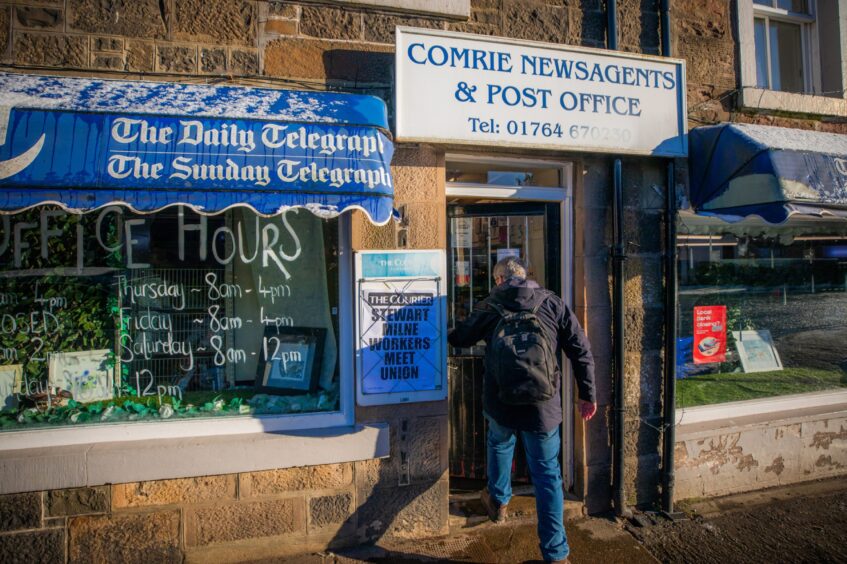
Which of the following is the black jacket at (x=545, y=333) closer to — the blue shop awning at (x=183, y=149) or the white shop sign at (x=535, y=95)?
the blue shop awning at (x=183, y=149)

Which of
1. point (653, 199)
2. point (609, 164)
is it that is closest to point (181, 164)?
point (609, 164)

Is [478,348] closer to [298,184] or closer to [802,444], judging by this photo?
[298,184]

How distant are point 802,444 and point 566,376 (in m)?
2.33

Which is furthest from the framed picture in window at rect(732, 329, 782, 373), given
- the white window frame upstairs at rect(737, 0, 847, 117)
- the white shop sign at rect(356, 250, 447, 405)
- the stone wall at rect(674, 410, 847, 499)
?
the white shop sign at rect(356, 250, 447, 405)

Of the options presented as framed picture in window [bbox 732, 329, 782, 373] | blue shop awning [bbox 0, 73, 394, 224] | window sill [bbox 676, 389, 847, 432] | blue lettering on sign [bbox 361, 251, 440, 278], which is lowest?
window sill [bbox 676, 389, 847, 432]

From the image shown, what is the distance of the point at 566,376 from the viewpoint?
3906 millimetres

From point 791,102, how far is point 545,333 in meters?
3.33

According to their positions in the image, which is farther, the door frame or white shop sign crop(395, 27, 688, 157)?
the door frame

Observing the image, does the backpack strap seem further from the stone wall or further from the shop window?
the stone wall

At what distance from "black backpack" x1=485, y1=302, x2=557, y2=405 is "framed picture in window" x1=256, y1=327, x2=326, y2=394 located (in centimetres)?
137

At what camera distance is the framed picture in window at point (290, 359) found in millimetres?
3621

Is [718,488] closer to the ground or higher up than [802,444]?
closer to the ground

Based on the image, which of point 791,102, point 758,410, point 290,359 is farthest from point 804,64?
point 290,359

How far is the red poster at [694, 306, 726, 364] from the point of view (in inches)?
170
